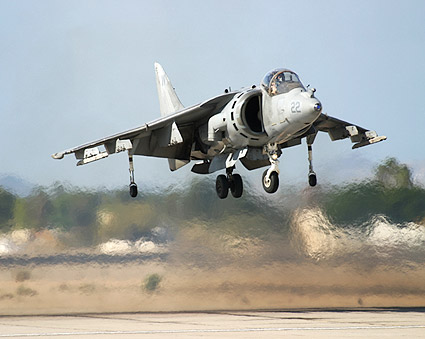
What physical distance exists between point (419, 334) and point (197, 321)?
6.94m

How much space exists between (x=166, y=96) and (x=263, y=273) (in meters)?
5.85

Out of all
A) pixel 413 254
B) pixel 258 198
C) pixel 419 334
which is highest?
pixel 258 198

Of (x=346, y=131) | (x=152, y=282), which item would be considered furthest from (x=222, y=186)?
(x=152, y=282)

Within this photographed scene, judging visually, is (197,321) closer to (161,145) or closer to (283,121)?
(161,145)

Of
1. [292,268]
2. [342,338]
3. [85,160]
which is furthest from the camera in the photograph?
[292,268]

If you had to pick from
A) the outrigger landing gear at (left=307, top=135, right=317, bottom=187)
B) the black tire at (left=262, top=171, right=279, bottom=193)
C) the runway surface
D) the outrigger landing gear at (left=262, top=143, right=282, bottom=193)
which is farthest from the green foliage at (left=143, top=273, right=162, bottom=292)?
the black tire at (left=262, top=171, right=279, bottom=193)

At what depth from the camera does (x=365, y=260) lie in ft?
117

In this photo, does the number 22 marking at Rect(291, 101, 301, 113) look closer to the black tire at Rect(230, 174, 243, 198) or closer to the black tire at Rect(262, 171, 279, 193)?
the black tire at Rect(262, 171, 279, 193)

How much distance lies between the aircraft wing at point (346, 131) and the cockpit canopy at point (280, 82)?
331 cm

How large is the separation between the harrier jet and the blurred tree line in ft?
8.38

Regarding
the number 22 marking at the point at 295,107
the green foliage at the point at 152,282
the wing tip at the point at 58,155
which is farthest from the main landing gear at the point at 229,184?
the green foliage at the point at 152,282

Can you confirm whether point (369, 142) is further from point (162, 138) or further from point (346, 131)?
point (162, 138)

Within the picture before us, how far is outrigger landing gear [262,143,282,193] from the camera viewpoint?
1158 inches

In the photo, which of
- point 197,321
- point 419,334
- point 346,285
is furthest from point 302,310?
point 419,334
